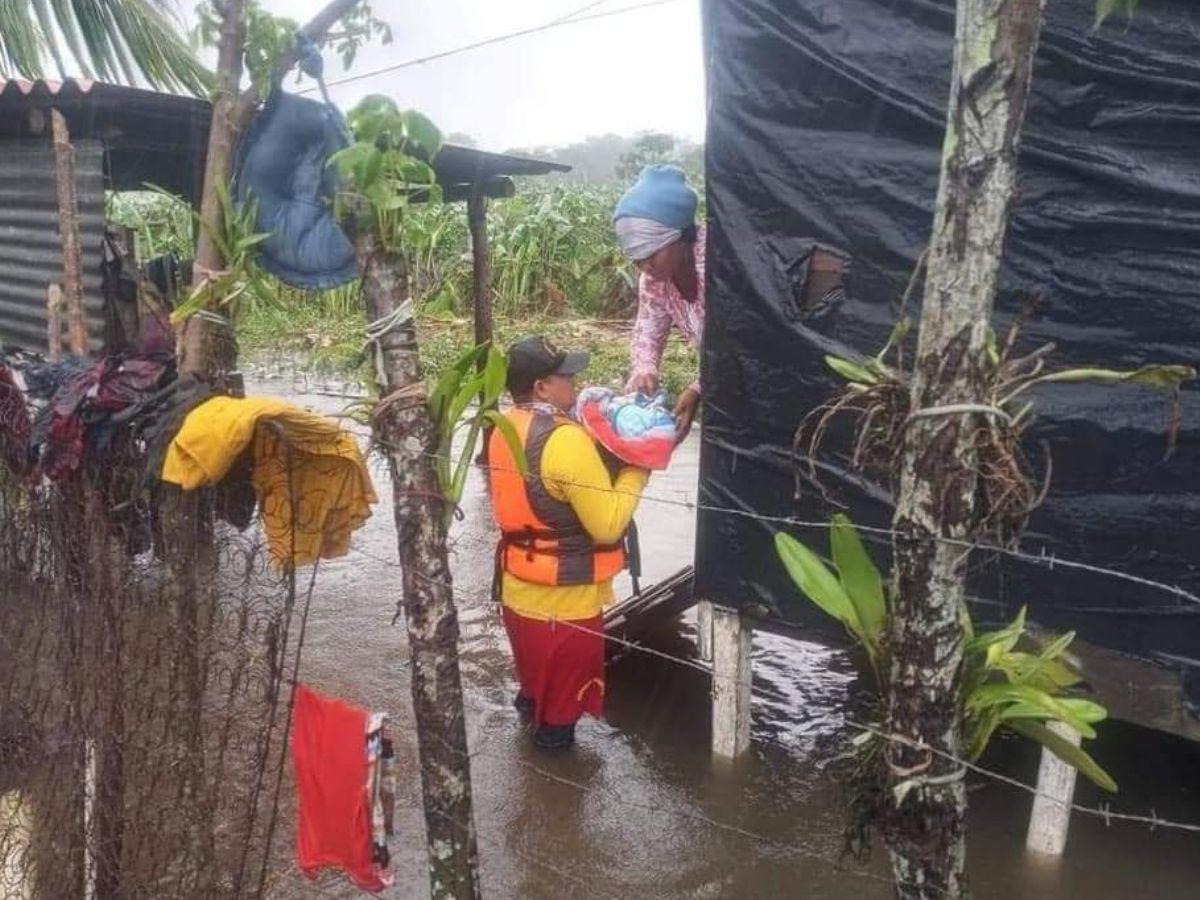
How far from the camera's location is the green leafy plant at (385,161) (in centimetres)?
237

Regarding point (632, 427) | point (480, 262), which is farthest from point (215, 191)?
point (480, 262)

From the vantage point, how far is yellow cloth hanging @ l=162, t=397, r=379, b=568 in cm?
273

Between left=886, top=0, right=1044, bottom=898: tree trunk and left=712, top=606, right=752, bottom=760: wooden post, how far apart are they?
6.51ft

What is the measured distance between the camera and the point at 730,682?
420 cm

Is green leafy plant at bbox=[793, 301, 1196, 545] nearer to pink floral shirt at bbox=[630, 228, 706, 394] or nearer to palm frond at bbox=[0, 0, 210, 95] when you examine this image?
pink floral shirt at bbox=[630, 228, 706, 394]

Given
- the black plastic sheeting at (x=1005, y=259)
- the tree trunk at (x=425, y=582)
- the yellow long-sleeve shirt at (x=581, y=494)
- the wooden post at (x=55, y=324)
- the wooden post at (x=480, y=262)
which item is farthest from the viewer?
the wooden post at (x=480, y=262)

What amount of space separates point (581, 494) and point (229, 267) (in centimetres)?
150

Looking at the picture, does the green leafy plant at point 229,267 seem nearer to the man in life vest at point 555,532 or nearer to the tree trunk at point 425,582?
the tree trunk at point 425,582

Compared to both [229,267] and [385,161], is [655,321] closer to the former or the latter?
[229,267]

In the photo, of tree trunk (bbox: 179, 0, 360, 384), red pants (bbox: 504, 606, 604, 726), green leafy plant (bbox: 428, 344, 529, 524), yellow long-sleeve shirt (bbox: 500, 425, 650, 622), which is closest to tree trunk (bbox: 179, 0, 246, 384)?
tree trunk (bbox: 179, 0, 360, 384)

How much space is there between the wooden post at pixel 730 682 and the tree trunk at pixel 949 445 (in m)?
1.98

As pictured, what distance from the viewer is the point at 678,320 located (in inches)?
192

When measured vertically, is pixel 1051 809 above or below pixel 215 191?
below

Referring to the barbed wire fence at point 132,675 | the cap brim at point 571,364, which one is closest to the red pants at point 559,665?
the cap brim at point 571,364
